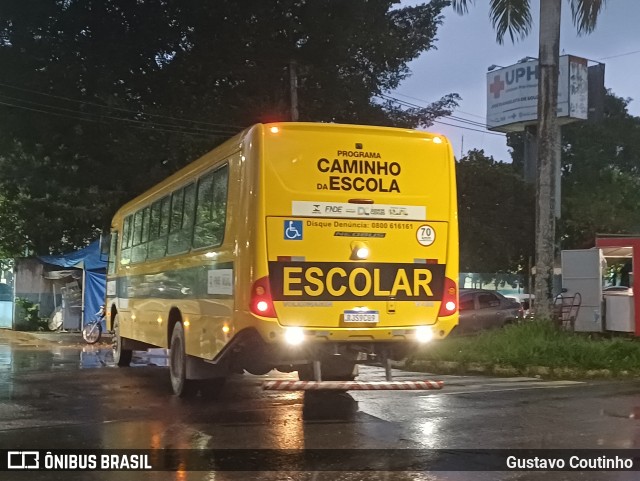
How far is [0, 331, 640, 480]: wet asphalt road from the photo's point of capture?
Answer: 7398 mm

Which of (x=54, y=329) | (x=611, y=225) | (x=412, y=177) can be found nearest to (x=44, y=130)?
(x=54, y=329)

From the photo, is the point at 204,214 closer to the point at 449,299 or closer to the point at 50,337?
the point at 449,299

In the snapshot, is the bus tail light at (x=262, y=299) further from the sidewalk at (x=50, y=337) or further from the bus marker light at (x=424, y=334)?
the sidewalk at (x=50, y=337)

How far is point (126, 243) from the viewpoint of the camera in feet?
49.2

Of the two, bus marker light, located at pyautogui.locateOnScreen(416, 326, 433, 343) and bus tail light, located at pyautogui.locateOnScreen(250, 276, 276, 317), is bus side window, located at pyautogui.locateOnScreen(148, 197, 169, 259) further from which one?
bus marker light, located at pyautogui.locateOnScreen(416, 326, 433, 343)

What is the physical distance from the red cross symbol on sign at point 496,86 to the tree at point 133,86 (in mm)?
23316

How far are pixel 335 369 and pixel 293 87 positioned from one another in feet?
57.1

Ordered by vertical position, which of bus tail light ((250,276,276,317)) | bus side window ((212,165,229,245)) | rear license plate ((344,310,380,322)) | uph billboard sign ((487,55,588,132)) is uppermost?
uph billboard sign ((487,55,588,132))

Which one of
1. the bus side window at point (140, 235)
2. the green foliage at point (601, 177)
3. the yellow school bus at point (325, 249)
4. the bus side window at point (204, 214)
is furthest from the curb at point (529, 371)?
the green foliage at point (601, 177)

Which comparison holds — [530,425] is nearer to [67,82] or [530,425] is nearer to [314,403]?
[314,403]

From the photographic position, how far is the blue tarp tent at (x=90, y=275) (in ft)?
77.6

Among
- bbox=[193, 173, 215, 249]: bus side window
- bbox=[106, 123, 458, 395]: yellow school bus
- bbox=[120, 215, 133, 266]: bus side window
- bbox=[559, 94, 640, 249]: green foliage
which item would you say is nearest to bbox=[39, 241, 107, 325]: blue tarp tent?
bbox=[120, 215, 133, 266]: bus side window

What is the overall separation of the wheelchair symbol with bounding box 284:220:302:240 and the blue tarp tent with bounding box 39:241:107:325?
16.2m

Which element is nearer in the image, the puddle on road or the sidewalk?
the puddle on road
